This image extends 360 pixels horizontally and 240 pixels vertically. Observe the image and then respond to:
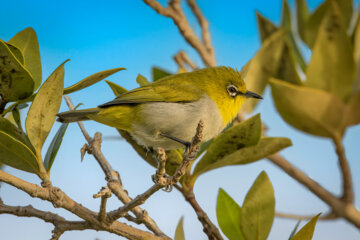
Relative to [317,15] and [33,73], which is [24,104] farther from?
[317,15]

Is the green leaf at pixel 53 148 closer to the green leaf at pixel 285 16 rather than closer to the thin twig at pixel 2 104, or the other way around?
the thin twig at pixel 2 104

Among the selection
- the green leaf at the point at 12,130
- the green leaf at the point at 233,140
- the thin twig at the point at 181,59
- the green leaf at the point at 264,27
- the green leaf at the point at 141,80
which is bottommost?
the green leaf at the point at 233,140

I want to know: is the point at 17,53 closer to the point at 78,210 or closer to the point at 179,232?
the point at 78,210

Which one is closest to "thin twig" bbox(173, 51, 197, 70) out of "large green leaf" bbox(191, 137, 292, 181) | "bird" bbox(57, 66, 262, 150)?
"bird" bbox(57, 66, 262, 150)

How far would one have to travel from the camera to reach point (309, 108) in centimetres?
160

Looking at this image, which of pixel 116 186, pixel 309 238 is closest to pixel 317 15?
pixel 309 238

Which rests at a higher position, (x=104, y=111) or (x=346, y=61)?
(x=104, y=111)

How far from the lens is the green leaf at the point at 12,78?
1780 mm

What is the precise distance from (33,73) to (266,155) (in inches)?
48.6

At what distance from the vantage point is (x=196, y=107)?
280 cm

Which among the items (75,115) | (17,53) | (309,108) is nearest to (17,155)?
(17,53)

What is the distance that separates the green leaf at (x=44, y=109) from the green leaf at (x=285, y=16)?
1.29m

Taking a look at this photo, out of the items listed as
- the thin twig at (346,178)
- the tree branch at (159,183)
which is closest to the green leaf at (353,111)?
the thin twig at (346,178)

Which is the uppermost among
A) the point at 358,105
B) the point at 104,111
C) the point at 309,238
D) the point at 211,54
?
the point at 211,54
